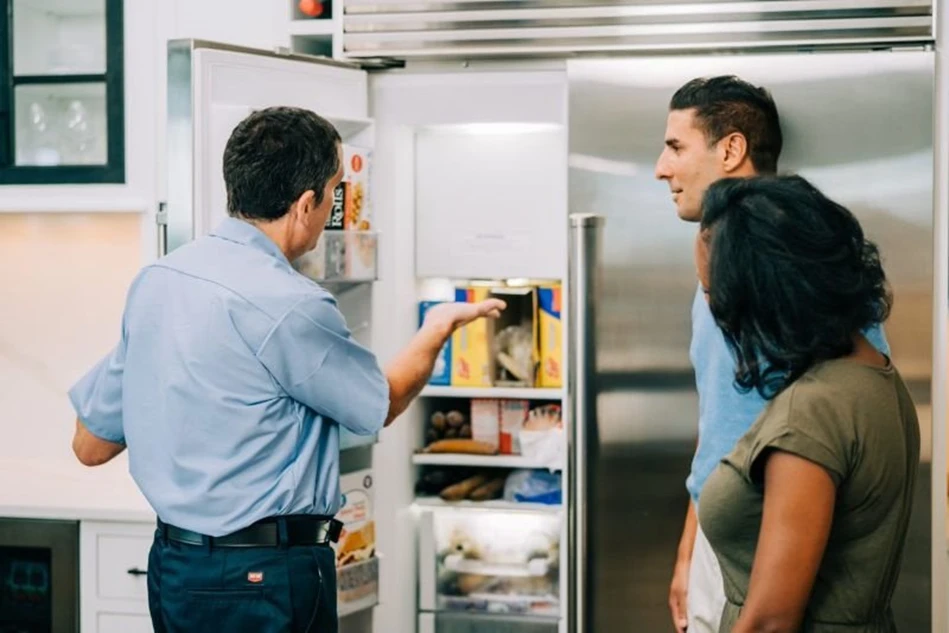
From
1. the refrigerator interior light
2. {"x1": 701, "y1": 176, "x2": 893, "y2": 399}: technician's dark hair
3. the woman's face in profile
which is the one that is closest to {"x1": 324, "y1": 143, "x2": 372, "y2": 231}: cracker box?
the refrigerator interior light

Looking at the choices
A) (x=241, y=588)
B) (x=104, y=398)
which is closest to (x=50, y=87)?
(x=104, y=398)

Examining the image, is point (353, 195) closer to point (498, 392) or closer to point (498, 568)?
point (498, 392)

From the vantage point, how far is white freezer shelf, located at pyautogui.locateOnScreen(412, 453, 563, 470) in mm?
3631

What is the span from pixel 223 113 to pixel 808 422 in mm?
1665

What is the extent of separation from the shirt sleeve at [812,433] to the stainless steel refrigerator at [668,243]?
1.34 meters

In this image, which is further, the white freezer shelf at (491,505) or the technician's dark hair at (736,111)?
the white freezer shelf at (491,505)

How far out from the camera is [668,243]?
2.98m

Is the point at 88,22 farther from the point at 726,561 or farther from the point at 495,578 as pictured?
the point at 726,561

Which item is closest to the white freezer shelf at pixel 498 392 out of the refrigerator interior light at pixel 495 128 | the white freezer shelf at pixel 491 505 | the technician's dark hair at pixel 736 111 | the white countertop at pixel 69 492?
the white freezer shelf at pixel 491 505

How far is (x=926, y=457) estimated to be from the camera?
117 inches

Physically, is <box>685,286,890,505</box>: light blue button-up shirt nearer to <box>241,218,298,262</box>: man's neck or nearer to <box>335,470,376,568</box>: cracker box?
<box>241,218,298,262</box>: man's neck

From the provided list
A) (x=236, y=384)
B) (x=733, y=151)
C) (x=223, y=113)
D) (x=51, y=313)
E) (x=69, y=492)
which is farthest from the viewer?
(x=51, y=313)

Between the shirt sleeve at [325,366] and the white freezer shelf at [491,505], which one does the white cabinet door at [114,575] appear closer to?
the white freezer shelf at [491,505]

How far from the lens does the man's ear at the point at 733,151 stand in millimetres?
2582
